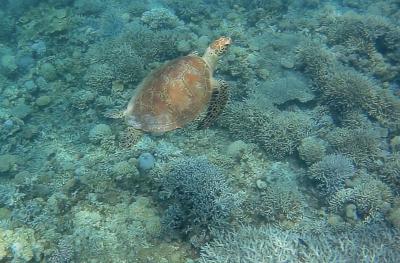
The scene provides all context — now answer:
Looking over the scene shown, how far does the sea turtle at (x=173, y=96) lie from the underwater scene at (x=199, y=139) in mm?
13

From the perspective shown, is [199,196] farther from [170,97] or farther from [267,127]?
[267,127]

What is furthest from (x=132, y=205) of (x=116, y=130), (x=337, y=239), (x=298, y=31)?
(x=298, y=31)

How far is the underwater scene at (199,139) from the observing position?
4262 millimetres

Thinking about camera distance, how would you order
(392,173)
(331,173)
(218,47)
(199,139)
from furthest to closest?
1. (199,139)
2. (392,173)
3. (331,173)
4. (218,47)

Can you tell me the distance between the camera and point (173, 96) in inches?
149

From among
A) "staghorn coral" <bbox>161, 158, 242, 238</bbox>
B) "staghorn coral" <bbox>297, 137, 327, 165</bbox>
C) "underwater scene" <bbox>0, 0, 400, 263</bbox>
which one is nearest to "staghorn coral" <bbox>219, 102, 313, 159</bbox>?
"underwater scene" <bbox>0, 0, 400, 263</bbox>

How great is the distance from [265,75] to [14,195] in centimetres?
463

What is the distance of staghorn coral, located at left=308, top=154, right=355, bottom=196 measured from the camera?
5.12m

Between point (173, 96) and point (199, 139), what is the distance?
74.3 inches

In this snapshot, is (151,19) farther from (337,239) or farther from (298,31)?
(337,239)

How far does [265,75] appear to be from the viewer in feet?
21.9

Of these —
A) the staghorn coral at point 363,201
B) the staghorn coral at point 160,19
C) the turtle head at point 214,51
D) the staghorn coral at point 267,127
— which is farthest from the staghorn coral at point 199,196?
the staghorn coral at point 160,19

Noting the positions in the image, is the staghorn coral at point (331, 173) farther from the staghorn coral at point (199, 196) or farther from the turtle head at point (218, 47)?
the turtle head at point (218, 47)

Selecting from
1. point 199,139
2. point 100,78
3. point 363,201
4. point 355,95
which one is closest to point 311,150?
point 363,201
